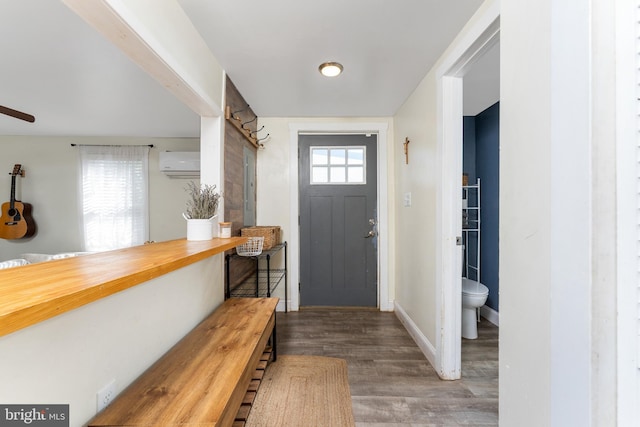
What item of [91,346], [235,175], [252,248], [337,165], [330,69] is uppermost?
[330,69]

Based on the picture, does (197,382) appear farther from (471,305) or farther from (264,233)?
(471,305)

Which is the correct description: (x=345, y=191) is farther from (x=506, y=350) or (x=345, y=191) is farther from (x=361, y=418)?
(x=506, y=350)

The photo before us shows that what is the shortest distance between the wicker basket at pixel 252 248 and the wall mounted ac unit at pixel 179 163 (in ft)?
6.21

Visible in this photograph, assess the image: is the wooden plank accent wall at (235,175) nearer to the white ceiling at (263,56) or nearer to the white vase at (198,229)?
the white ceiling at (263,56)

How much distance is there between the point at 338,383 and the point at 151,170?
12.2 feet

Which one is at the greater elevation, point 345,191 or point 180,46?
point 180,46

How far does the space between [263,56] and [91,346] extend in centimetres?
185

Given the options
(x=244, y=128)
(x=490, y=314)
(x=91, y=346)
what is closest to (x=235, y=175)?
(x=244, y=128)

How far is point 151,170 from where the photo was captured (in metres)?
3.79

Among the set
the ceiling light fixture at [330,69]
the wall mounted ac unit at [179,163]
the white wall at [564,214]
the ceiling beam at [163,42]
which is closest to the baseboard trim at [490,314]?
the white wall at [564,214]

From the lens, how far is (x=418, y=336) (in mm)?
2219

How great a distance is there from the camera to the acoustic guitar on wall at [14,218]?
3449mm

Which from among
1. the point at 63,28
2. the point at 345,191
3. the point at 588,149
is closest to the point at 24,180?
the point at 63,28

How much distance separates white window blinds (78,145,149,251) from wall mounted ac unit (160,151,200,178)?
1.07 ft
